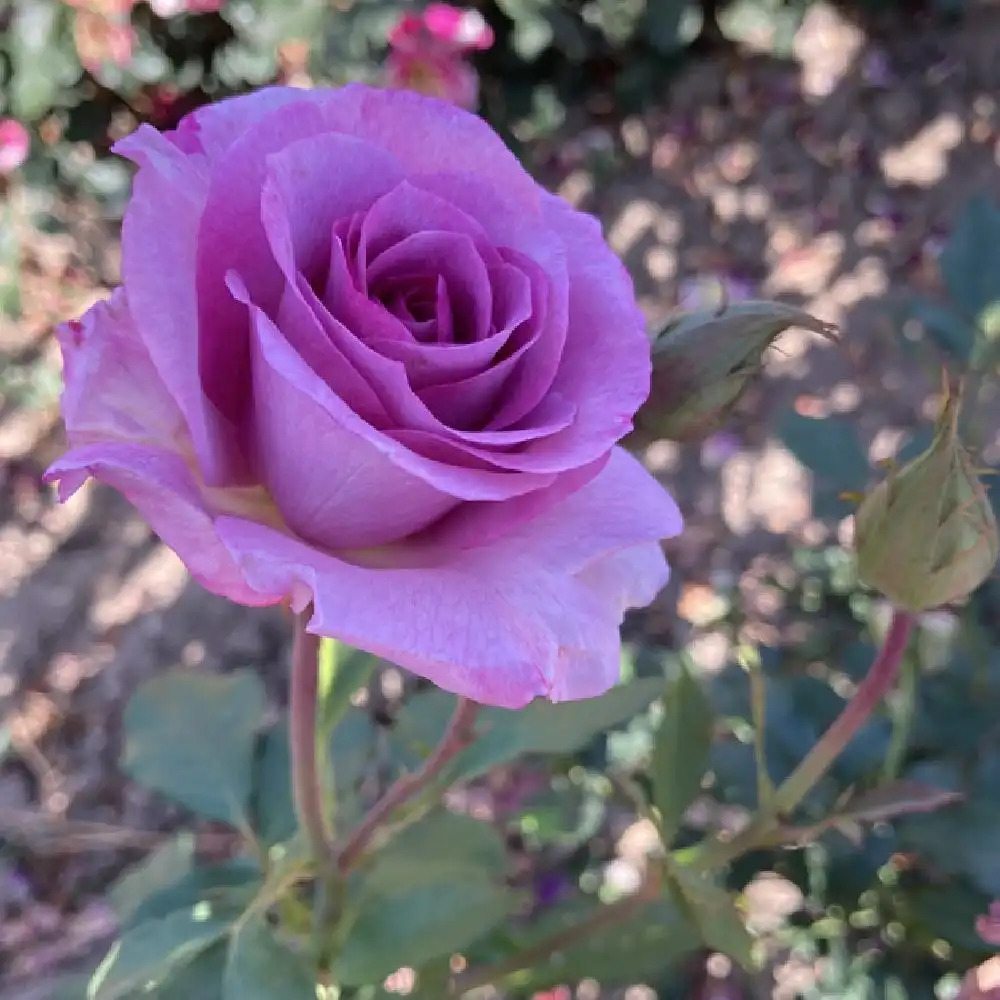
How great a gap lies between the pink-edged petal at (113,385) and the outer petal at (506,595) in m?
0.05

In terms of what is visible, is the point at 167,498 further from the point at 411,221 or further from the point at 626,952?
→ the point at 626,952

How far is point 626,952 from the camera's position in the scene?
30.3 inches

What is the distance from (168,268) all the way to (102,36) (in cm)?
166

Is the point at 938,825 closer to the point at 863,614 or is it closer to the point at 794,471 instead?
the point at 863,614

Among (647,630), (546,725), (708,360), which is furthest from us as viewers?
(647,630)

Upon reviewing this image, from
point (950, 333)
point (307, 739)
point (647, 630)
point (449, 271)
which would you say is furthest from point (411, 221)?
point (647, 630)

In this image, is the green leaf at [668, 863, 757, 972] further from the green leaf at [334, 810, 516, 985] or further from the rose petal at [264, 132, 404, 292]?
the rose petal at [264, 132, 404, 292]

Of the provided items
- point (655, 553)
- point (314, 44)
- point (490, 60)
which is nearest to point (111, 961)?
point (655, 553)

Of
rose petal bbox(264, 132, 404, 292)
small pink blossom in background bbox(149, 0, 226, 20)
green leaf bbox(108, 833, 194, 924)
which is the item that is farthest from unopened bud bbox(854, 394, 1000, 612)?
small pink blossom in background bbox(149, 0, 226, 20)

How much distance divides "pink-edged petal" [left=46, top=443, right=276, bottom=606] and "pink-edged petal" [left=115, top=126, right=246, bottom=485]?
0.02 m

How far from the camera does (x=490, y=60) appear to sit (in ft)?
6.68

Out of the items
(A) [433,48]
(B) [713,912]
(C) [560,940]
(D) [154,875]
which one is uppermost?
(B) [713,912]

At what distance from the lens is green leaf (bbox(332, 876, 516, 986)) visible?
634mm

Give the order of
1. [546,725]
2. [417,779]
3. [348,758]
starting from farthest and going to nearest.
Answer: [348,758] → [546,725] → [417,779]
